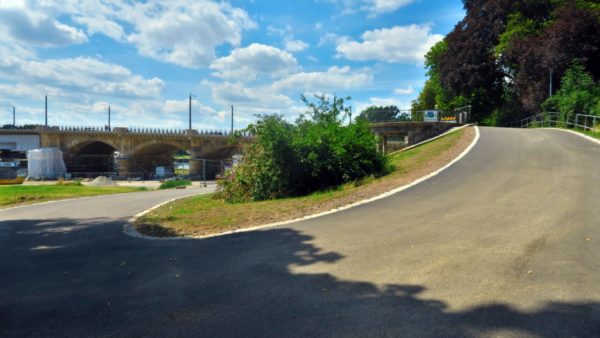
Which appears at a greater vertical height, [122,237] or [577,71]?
[577,71]

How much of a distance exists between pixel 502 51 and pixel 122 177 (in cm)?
5459

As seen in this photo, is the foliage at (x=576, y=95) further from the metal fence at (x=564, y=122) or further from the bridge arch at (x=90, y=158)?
the bridge arch at (x=90, y=158)

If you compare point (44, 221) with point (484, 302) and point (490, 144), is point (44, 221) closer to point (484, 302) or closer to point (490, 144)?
point (484, 302)

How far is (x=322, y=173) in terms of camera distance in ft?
40.6

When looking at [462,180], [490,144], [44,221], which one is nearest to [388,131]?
[490,144]

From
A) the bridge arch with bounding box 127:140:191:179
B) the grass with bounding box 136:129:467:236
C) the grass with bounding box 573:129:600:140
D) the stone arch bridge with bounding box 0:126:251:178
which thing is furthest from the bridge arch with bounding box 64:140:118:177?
the grass with bounding box 573:129:600:140

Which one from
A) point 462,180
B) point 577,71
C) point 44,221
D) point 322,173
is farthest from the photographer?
point 577,71

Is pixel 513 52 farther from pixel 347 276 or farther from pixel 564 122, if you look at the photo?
pixel 347 276

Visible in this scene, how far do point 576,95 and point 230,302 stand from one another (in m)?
24.1

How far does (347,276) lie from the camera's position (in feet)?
13.9

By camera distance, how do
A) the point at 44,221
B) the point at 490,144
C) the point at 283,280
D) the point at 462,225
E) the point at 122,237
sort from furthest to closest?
the point at 490,144, the point at 44,221, the point at 122,237, the point at 462,225, the point at 283,280

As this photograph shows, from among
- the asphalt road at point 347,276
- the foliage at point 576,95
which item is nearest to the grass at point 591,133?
the foliage at point 576,95

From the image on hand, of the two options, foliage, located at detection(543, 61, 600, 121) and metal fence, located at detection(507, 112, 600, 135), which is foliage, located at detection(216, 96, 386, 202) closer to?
metal fence, located at detection(507, 112, 600, 135)

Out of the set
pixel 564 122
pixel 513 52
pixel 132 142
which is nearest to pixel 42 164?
pixel 132 142
